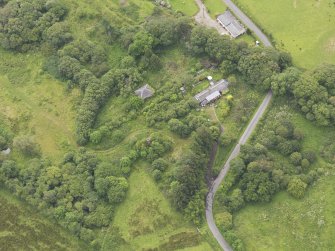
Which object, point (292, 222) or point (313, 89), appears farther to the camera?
point (313, 89)

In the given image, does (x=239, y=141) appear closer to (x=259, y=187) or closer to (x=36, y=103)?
(x=259, y=187)

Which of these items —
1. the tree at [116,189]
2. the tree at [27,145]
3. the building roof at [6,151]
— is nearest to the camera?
the tree at [116,189]

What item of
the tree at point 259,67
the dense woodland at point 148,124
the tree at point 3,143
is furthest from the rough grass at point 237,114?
the tree at point 3,143

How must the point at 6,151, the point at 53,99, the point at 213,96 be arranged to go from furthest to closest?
the point at 53,99, the point at 213,96, the point at 6,151

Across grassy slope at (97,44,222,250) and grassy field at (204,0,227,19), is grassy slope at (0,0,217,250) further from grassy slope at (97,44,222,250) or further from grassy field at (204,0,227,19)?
grassy field at (204,0,227,19)

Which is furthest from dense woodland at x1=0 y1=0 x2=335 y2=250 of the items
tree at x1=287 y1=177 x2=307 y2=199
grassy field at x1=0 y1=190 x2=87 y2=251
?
grassy field at x1=0 y1=190 x2=87 y2=251

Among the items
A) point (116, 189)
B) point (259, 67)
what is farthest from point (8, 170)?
point (259, 67)

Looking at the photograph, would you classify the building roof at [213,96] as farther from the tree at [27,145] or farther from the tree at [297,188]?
the tree at [27,145]
